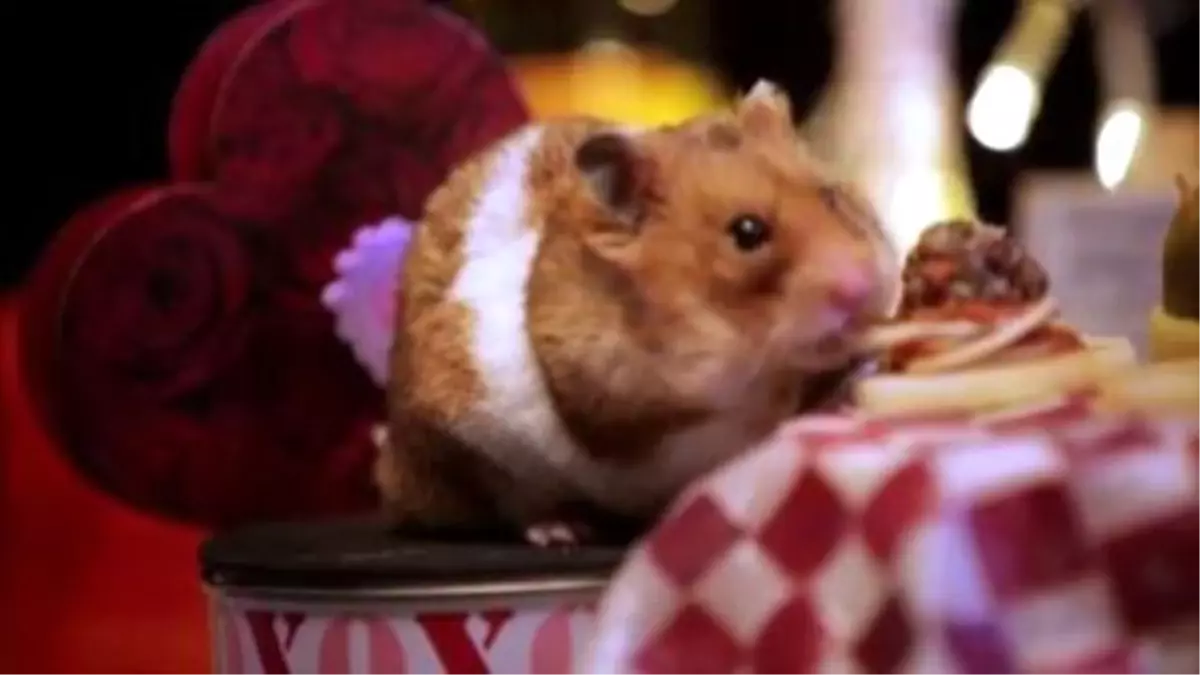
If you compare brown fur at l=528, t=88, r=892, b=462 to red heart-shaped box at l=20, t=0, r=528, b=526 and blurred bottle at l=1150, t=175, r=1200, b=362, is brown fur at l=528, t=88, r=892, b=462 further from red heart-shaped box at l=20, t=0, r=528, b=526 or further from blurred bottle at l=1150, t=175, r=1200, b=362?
red heart-shaped box at l=20, t=0, r=528, b=526

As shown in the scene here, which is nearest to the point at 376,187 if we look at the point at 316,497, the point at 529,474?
the point at 316,497

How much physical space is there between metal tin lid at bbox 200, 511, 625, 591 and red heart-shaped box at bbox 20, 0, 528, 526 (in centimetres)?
20

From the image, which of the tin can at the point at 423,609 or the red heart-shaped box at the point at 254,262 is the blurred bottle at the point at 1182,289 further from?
the red heart-shaped box at the point at 254,262

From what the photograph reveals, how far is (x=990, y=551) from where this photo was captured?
54 cm

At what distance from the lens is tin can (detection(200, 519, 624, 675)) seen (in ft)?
2.79

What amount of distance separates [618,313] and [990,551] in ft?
1.07

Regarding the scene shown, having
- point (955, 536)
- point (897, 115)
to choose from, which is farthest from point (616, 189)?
point (897, 115)

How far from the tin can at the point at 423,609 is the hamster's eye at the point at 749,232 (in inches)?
6.2

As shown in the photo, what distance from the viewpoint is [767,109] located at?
34.9 inches

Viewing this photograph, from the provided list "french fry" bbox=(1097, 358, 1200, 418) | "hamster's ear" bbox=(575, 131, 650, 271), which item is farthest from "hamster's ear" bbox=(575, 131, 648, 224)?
"french fry" bbox=(1097, 358, 1200, 418)

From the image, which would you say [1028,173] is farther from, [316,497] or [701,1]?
[316,497]

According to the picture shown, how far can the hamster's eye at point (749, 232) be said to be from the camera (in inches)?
32.4

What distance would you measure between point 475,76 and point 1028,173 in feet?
3.80

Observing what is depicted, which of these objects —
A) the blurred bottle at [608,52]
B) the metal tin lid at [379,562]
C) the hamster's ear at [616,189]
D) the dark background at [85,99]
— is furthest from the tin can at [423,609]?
the blurred bottle at [608,52]
